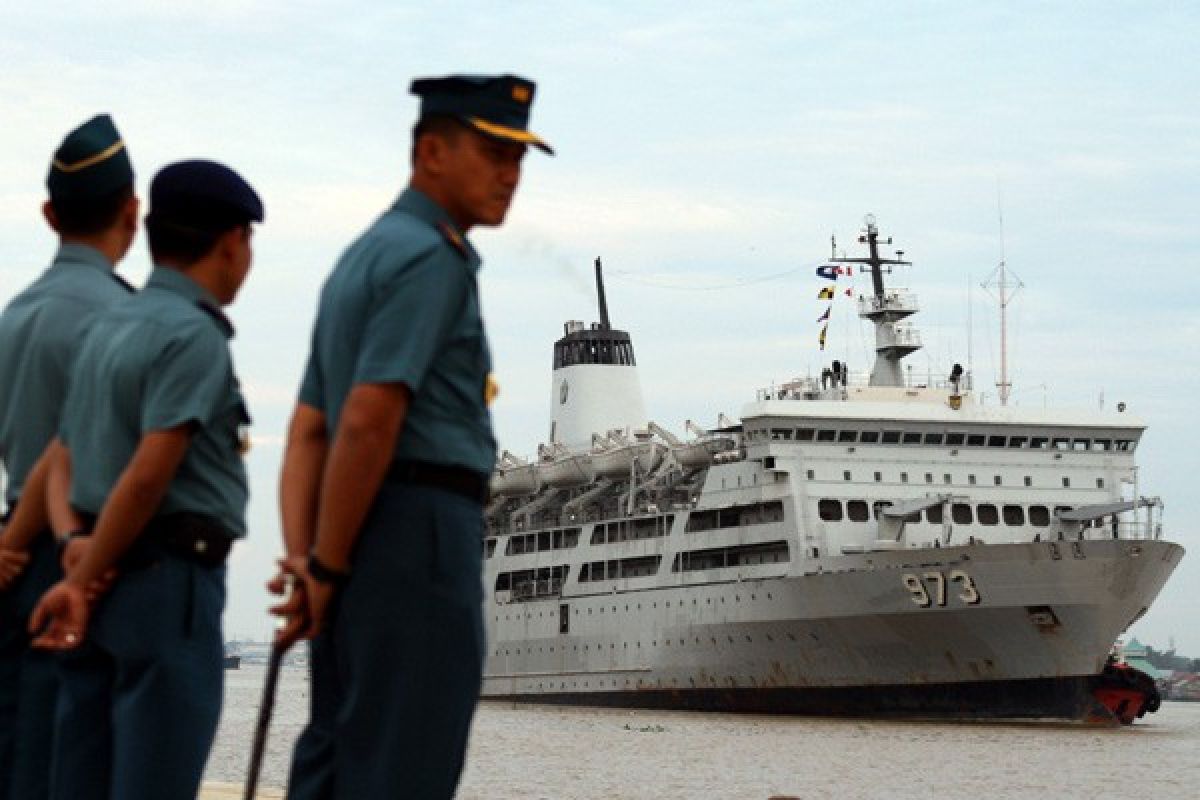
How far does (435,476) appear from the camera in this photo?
11.2 feet

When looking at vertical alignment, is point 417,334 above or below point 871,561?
below

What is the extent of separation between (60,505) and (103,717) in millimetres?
430

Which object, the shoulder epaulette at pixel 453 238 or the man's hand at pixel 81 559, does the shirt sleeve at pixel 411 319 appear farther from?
the man's hand at pixel 81 559

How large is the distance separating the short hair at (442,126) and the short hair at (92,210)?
1.33 m

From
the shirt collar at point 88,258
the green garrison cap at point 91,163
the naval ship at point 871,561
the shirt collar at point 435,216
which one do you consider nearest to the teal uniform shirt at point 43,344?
the shirt collar at point 88,258

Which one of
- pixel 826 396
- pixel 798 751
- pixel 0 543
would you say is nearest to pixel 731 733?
pixel 798 751

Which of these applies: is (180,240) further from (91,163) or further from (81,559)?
(81,559)

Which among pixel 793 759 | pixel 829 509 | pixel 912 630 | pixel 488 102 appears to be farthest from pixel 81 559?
pixel 829 509

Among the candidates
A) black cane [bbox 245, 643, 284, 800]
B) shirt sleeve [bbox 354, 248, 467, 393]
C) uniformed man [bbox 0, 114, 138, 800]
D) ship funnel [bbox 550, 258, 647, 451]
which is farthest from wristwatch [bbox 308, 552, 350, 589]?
ship funnel [bbox 550, 258, 647, 451]

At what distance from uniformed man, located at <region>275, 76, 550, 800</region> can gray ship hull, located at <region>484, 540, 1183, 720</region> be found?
3159cm

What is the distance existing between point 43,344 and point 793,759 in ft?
73.6

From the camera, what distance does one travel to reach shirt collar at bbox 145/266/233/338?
4125mm

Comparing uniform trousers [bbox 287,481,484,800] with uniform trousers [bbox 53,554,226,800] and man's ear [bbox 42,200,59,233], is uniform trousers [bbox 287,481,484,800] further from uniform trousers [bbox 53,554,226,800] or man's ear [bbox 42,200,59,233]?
man's ear [bbox 42,200,59,233]

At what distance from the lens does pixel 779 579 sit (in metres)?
36.8
